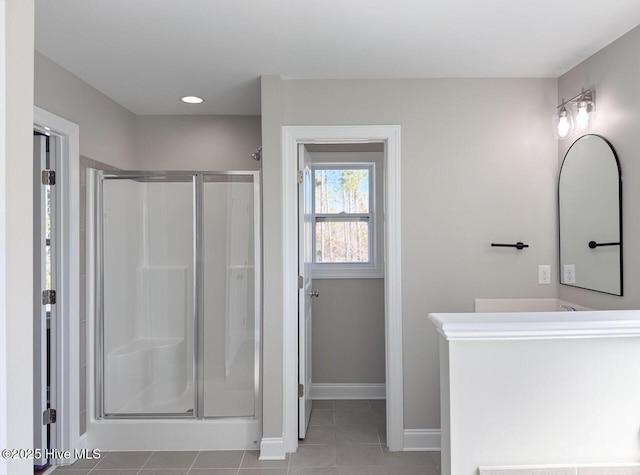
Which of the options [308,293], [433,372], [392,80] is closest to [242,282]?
[308,293]

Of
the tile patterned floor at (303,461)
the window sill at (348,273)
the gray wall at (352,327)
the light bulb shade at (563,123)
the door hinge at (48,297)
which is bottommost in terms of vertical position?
the tile patterned floor at (303,461)

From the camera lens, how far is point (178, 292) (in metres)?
3.11

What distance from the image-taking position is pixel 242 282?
309 centimetres

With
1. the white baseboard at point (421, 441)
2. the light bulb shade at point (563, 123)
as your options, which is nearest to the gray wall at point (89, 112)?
the white baseboard at point (421, 441)

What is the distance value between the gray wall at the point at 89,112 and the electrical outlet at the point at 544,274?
3.10m

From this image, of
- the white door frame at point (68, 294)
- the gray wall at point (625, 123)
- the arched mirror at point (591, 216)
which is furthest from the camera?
the white door frame at point (68, 294)

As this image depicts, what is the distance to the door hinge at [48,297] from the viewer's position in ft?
8.95

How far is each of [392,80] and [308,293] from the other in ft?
5.22

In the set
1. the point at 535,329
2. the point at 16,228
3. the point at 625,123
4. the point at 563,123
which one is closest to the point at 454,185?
the point at 563,123

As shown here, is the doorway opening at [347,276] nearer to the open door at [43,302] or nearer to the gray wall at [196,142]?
the gray wall at [196,142]

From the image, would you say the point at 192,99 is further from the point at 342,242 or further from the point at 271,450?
the point at 271,450

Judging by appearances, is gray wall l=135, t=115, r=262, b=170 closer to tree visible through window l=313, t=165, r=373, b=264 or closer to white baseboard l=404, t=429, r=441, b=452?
tree visible through window l=313, t=165, r=373, b=264

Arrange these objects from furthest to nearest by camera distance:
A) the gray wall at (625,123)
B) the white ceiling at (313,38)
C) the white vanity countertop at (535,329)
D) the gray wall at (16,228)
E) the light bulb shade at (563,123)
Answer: the light bulb shade at (563,123), the gray wall at (625,123), the white ceiling at (313,38), the white vanity countertop at (535,329), the gray wall at (16,228)

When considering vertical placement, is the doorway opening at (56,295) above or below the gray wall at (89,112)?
below
